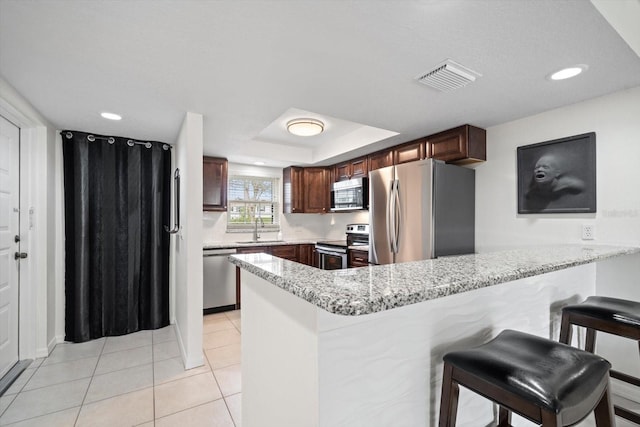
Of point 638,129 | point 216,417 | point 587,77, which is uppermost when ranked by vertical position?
point 587,77

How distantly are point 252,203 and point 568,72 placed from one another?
13.6 ft

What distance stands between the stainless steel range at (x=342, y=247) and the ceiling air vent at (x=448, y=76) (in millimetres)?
2287

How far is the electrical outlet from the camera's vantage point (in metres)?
2.21

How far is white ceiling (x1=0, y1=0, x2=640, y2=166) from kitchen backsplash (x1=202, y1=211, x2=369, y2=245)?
209cm

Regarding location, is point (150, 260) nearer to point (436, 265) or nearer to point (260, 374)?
point (260, 374)

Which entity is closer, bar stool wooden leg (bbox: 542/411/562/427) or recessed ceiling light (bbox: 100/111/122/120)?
bar stool wooden leg (bbox: 542/411/562/427)

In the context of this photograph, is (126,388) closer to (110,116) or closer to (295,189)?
(110,116)

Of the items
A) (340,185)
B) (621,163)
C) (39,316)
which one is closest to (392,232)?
A: (340,185)

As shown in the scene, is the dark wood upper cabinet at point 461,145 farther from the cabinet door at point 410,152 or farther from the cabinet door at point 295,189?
the cabinet door at point 295,189

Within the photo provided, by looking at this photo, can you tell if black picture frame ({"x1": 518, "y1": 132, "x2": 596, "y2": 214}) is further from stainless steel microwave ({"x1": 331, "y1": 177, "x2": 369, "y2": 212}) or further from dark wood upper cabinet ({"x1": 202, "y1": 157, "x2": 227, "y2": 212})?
dark wood upper cabinet ({"x1": 202, "y1": 157, "x2": 227, "y2": 212})

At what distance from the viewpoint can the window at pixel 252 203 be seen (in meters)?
4.71

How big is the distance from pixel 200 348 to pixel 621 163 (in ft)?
11.9

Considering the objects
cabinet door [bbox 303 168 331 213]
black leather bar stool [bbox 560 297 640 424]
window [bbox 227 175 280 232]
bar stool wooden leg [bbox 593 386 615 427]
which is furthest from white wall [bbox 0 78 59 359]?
black leather bar stool [bbox 560 297 640 424]

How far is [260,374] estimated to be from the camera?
49.3 inches
